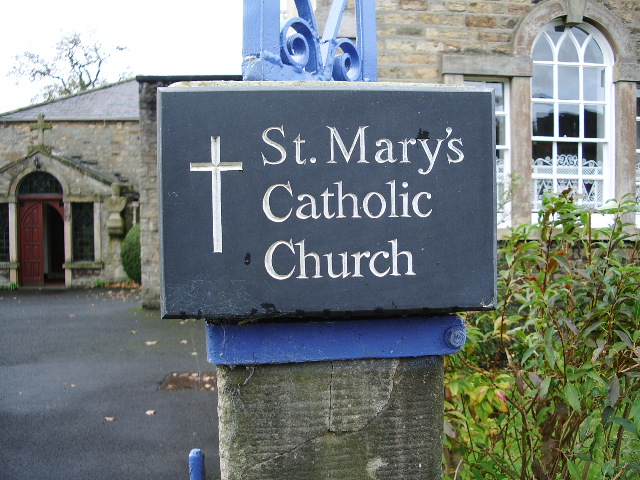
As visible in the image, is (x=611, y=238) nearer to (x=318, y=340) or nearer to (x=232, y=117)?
(x=318, y=340)

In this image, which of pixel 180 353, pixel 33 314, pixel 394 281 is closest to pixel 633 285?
pixel 394 281

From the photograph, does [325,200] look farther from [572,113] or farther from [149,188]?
[149,188]

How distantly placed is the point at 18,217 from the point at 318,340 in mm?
19873

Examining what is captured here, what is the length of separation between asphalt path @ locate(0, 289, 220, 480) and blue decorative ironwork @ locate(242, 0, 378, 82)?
3.02 metres

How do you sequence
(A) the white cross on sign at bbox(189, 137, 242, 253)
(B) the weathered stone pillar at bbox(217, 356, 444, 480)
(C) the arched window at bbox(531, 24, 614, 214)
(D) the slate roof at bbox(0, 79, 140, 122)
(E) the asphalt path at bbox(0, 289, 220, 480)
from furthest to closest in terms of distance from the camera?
(D) the slate roof at bbox(0, 79, 140, 122) < (C) the arched window at bbox(531, 24, 614, 214) < (E) the asphalt path at bbox(0, 289, 220, 480) < (B) the weathered stone pillar at bbox(217, 356, 444, 480) < (A) the white cross on sign at bbox(189, 137, 242, 253)

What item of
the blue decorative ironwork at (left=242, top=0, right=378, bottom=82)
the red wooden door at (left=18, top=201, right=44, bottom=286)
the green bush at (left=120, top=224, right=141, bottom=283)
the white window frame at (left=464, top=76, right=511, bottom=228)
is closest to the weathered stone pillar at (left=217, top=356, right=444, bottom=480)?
the blue decorative ironwork at (left=242, top=0, right=378, bottom=82)

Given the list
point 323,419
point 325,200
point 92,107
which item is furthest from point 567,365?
point 92,107

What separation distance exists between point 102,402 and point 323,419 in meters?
4.96

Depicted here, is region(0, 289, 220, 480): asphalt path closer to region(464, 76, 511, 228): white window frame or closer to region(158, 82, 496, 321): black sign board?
region(158, 82, 496, 321): black sign board

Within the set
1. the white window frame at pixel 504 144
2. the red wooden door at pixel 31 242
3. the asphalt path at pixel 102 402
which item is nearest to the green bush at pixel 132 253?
the asphalt path at pixel 102 402

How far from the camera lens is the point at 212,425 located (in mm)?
5059

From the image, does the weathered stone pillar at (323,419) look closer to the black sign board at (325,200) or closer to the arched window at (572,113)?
the black sign board at (325,200)

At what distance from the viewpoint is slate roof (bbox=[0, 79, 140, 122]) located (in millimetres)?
20125

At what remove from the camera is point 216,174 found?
1.41 meters
